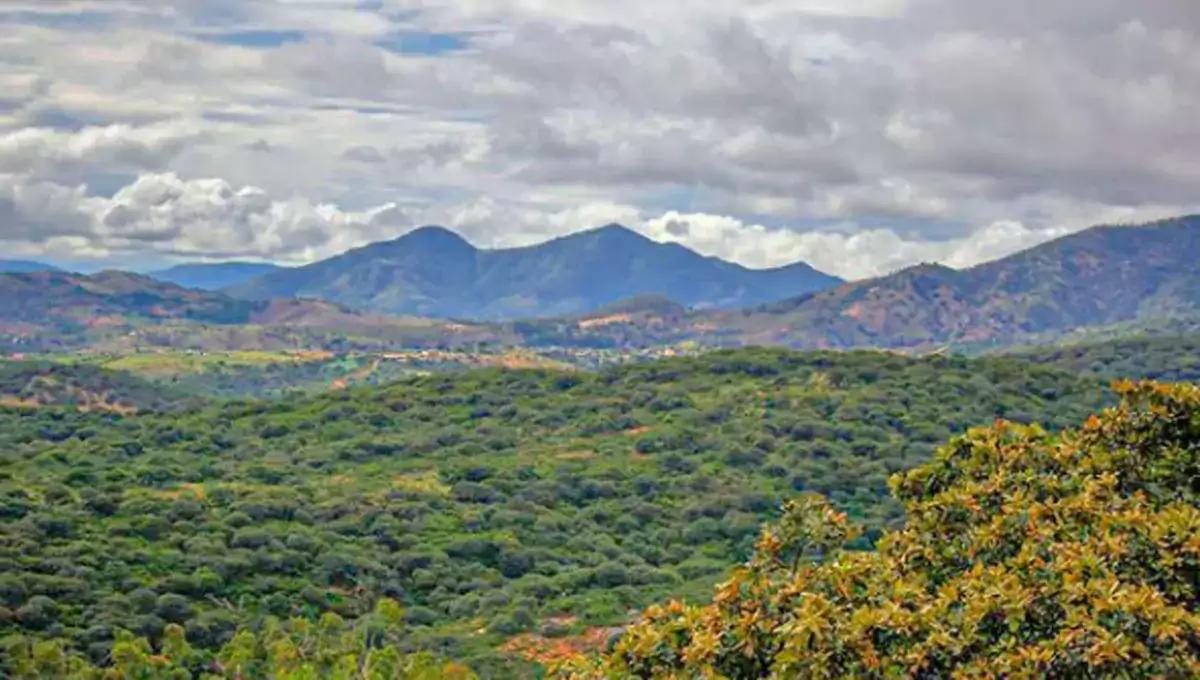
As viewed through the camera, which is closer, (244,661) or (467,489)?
(244,661)

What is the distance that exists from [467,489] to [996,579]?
3796 inches

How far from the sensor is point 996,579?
19.5 metres

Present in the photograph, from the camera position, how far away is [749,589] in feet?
72.2

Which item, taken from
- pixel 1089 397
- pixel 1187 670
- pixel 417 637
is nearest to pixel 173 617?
pixel 417 637

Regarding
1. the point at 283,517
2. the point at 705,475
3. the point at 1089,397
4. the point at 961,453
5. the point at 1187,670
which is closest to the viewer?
the point at 1187,670

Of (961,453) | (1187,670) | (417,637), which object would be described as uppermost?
(961,453)

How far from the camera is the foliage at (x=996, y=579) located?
17844mm

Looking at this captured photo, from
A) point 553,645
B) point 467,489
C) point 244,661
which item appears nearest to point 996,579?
point 244,661

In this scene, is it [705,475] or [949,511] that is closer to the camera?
[949,511]

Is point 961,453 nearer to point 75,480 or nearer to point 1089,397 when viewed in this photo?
point 75,480

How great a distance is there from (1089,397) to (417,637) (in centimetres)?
10297

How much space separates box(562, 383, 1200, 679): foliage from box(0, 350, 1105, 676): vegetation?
148 ft

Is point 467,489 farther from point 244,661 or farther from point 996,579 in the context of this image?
point 996,579

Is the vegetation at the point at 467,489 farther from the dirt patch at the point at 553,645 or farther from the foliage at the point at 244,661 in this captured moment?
the foliage at the point at 244,661
